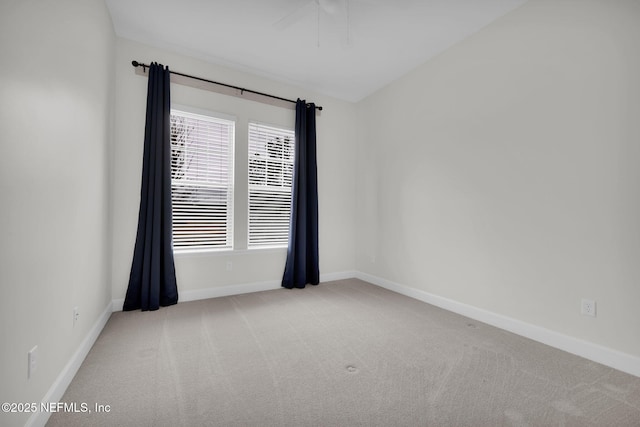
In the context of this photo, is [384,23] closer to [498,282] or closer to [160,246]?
[498,282]

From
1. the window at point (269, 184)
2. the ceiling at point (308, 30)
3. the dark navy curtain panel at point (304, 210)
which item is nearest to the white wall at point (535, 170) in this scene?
the ceiling at point (308, 30)

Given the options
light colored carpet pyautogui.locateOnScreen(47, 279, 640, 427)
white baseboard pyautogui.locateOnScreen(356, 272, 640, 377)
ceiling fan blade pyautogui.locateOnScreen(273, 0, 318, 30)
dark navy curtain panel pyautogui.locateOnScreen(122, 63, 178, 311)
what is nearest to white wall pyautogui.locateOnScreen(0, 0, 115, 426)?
light colored carpet pyautogui.locateOnScreen(47, 279, 640, 427)

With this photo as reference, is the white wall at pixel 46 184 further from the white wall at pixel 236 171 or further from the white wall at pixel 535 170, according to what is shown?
the white wall at pixel 535 170

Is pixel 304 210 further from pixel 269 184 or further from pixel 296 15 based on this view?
pixel 296 15

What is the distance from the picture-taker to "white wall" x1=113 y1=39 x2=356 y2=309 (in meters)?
2.95

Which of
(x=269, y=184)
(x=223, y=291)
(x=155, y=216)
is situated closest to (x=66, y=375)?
(x=155, y=216)

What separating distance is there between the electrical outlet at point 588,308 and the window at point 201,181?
3.56m

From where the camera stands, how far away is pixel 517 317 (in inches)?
97.7

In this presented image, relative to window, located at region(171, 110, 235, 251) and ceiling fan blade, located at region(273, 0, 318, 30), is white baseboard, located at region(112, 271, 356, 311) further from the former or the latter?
ceiling fan blade, located at region(273, 0, 318, 30)

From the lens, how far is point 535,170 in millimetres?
2371

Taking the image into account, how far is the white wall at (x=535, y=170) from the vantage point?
6.34 feet

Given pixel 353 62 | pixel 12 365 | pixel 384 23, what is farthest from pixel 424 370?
pixel 353 62

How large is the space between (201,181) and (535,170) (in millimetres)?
3530

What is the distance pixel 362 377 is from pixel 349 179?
3.25 m
